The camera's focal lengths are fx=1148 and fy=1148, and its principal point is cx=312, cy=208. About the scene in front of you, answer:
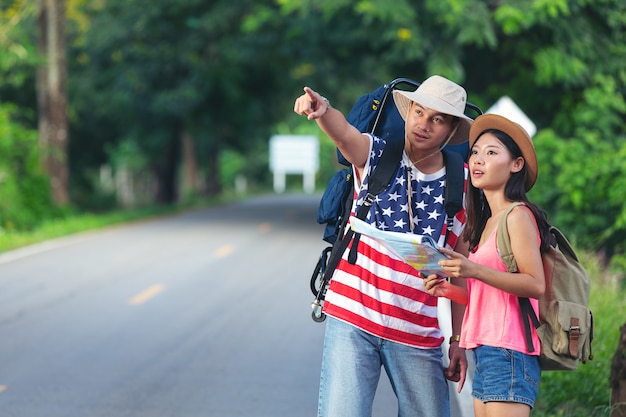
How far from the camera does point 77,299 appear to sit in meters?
12.8

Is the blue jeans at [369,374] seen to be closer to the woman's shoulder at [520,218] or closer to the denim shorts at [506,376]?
the denim shorts at [506,376]

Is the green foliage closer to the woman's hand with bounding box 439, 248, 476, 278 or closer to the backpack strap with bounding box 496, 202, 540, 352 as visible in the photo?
the backpack strap with bounding box 496, 202, 540, 352

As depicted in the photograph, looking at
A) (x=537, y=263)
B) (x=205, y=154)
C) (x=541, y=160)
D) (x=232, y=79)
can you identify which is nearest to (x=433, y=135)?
(x=537, y=263)

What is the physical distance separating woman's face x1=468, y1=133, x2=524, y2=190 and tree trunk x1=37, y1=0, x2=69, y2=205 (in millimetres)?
→ 22925

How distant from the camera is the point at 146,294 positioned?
13.2m

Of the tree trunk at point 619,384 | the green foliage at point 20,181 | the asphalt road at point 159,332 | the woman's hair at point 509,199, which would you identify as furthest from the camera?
the green foliage at point 20,181

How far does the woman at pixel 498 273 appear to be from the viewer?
4035 millimetres

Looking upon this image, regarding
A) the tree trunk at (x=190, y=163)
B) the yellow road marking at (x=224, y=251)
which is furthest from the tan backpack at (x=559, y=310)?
the tree trunk at (x=190, y=163)

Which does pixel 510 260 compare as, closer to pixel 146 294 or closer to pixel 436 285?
pixel 436 285

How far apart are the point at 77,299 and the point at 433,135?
904cm

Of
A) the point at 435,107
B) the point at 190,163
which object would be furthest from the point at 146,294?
the point at 190,163

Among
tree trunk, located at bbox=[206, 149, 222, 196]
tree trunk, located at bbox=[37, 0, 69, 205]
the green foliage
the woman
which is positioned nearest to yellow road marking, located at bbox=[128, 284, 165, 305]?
the woman

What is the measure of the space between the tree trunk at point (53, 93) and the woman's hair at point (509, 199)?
2280 centimetres

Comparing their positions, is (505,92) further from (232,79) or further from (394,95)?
(394,95)
